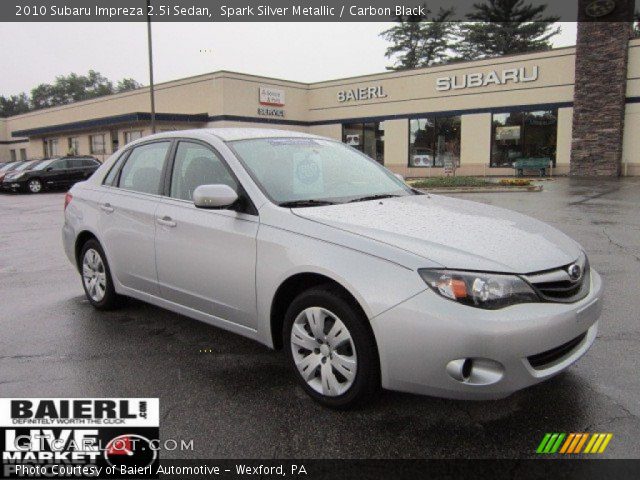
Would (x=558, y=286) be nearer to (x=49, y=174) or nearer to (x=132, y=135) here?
(x=49, y=174)

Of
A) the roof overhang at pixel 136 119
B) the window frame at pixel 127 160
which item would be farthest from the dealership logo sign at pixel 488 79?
the window frame at pixel 127 160

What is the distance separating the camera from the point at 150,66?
22656mm

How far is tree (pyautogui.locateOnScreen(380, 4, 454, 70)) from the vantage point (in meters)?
54.2

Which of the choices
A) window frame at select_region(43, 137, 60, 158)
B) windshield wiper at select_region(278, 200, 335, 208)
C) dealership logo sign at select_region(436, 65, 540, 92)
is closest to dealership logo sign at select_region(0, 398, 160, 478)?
windshield wiper at select_region(278, 200, 335, 208)

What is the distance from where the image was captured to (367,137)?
112ft

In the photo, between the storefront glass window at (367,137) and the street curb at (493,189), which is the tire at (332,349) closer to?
the street curb at (493,189)

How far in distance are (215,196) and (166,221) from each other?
0.84 m

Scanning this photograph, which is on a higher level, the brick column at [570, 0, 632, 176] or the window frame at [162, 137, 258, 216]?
the brick column at [570, 0, 632, 176]

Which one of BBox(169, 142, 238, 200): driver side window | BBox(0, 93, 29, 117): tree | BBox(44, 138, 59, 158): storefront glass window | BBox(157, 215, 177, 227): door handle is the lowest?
BBox(157, 215, 177, 227): door handle

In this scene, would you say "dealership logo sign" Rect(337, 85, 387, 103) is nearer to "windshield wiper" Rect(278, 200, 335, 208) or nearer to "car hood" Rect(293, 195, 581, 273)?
"car hood" Rect(293, 195, 581, 273)

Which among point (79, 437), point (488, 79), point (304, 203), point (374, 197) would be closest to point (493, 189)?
point (488, 79)

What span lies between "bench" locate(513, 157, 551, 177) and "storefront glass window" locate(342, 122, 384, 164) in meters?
8.42

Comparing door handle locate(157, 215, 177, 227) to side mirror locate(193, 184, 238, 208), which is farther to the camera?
door handle locate(157, 215, 177, 227)

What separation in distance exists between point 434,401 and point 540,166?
26.0m
